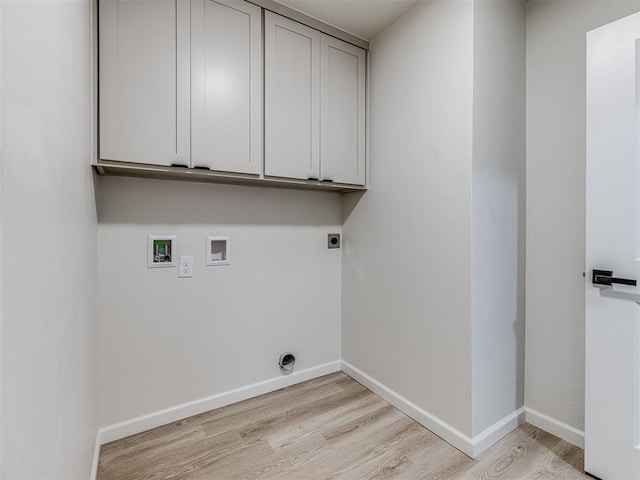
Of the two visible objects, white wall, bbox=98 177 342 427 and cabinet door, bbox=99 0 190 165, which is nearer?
cabinet door, bbox=99 0 190 165

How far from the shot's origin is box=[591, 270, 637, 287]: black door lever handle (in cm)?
134

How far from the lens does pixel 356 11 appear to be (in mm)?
1926

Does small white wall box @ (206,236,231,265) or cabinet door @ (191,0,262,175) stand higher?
cabinet door @ (191,0,262,175)

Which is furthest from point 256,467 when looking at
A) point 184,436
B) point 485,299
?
point 485,299

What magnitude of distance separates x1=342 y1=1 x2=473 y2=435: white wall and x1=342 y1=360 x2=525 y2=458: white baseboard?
37 mm

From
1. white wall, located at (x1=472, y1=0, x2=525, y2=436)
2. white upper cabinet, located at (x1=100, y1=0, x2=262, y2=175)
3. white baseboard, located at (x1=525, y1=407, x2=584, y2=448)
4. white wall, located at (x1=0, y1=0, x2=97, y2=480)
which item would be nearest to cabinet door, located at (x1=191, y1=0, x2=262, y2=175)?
white upper cabinet, located at (x1=100, y1=0, x2=262, y2=175)

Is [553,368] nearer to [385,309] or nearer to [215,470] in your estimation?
[385,309]

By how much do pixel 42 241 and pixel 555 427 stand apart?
2439mm

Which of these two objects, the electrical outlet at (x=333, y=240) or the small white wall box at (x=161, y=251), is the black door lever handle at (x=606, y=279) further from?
the small white wall box at (x=161, y=251)

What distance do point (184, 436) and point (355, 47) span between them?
2.69m

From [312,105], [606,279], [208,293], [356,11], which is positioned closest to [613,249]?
[606,279]

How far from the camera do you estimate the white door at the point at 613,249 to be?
1.33 meters

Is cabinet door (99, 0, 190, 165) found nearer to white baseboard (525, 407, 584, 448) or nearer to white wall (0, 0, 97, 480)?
white wall (0, 0, 97, 480)

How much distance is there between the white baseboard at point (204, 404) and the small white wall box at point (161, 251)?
2.86 ft
